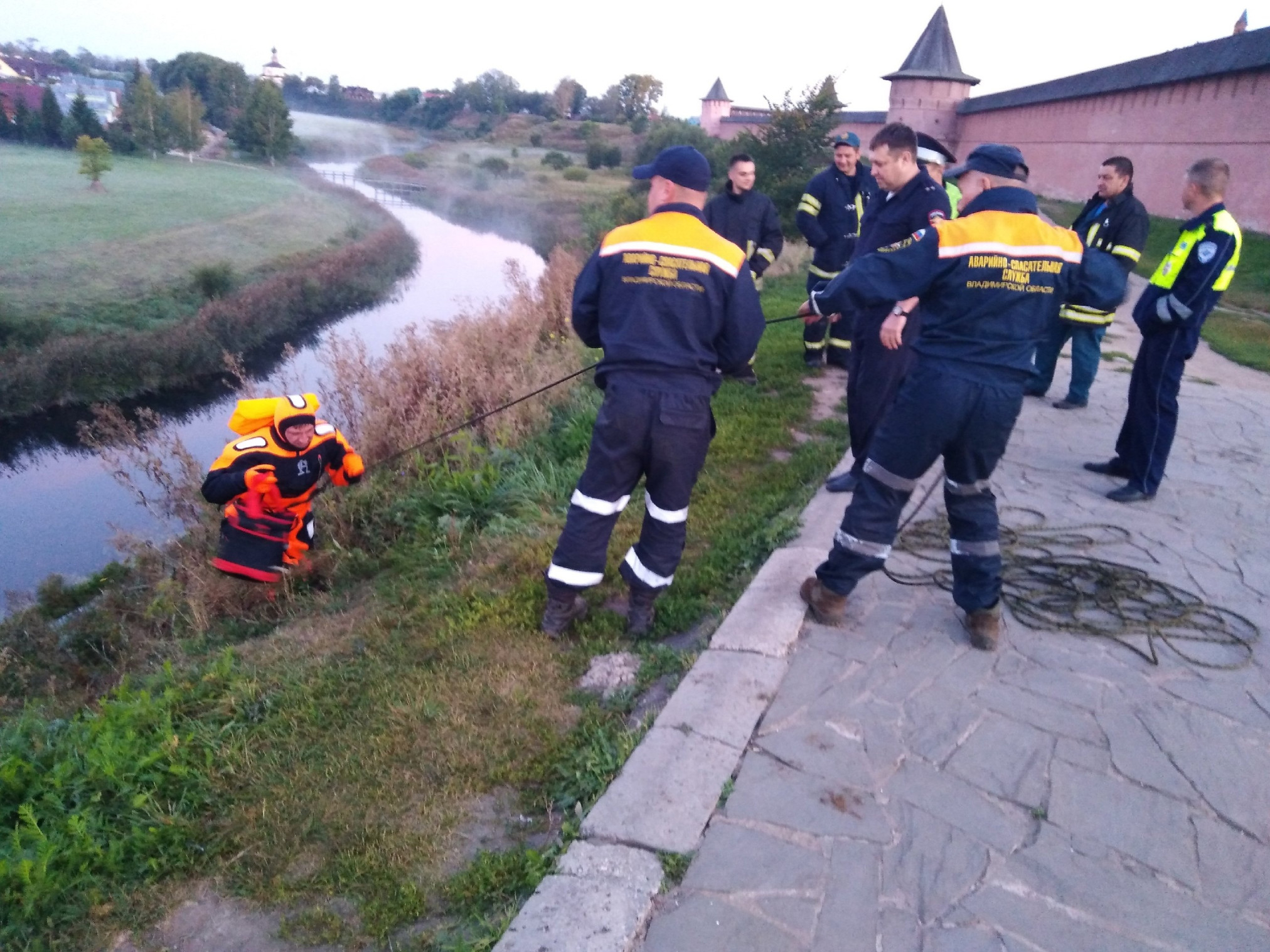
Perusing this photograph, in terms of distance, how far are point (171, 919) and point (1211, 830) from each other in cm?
306

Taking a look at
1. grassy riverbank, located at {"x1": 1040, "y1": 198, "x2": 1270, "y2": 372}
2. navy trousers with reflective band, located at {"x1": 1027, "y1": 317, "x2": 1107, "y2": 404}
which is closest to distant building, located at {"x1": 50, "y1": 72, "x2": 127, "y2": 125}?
grassy riverbank, located at {"x1": 1040, "y1": 198, "x2": 1270, "y2": 372}

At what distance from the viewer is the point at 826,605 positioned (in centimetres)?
360

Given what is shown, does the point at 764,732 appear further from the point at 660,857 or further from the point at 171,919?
the point at 171,919

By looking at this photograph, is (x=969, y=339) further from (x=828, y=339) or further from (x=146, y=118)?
(x=146, y=118)

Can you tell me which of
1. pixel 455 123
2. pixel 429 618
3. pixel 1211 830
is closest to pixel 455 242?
pixel 429 618

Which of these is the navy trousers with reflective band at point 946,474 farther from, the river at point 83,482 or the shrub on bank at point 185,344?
the shrub on bank at point 185,344

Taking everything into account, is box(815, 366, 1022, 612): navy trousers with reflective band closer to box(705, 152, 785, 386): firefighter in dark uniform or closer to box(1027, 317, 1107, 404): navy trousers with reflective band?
box(1027, 317, 1107, 404): navy trousers with reflective band

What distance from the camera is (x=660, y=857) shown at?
2.38 meters

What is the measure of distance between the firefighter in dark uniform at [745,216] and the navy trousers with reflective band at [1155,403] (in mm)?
3188

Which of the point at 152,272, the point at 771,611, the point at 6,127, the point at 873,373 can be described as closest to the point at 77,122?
the point at 6,127

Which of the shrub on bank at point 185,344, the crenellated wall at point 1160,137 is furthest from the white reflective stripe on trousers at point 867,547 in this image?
the crenellated wall at point 1160,137

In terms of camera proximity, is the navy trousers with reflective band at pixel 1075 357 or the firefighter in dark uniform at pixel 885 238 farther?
the navy trousers with reflective band at pixel 1075 357

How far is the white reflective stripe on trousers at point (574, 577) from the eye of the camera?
3652 mm

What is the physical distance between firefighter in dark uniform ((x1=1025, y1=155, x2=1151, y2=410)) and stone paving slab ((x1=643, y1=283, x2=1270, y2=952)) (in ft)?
9.51
